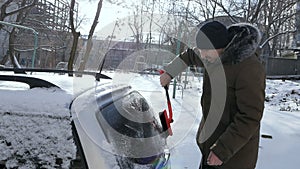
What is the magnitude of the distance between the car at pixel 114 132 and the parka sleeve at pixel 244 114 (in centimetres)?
38

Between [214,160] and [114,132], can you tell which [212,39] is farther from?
[114,132]

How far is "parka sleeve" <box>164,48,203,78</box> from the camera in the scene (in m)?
2.43

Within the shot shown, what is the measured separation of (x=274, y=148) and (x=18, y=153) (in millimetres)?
4334

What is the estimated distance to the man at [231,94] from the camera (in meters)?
1.93

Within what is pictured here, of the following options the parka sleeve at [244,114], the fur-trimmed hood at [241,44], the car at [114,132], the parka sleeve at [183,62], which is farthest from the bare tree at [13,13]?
the parka sleeve at [244,114]

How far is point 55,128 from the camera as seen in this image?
1399 millimetres

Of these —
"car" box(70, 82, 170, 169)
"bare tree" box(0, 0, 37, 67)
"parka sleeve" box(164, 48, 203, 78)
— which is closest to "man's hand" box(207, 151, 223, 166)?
"car" box(70, 82, 170, 169)

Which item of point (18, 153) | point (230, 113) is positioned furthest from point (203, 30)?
point (18, 153)

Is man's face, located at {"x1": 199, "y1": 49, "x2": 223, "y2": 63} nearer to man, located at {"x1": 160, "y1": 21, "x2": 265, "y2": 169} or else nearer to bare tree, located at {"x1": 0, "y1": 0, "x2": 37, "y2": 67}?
man, located at {"x1": 160, "y1": 21, "x2": 265, "y2": 169}

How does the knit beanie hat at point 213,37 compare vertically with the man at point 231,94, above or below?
above

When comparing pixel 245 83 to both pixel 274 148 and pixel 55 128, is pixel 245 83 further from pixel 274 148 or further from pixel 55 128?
pixel 274 148

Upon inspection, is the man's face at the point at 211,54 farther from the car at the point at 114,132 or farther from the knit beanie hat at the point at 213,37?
the car at the point at 114,132

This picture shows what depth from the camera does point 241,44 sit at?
6.67 feet

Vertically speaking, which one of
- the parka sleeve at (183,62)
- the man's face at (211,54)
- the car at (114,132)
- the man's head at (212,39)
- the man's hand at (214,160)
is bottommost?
the man's hand at (214,160)
